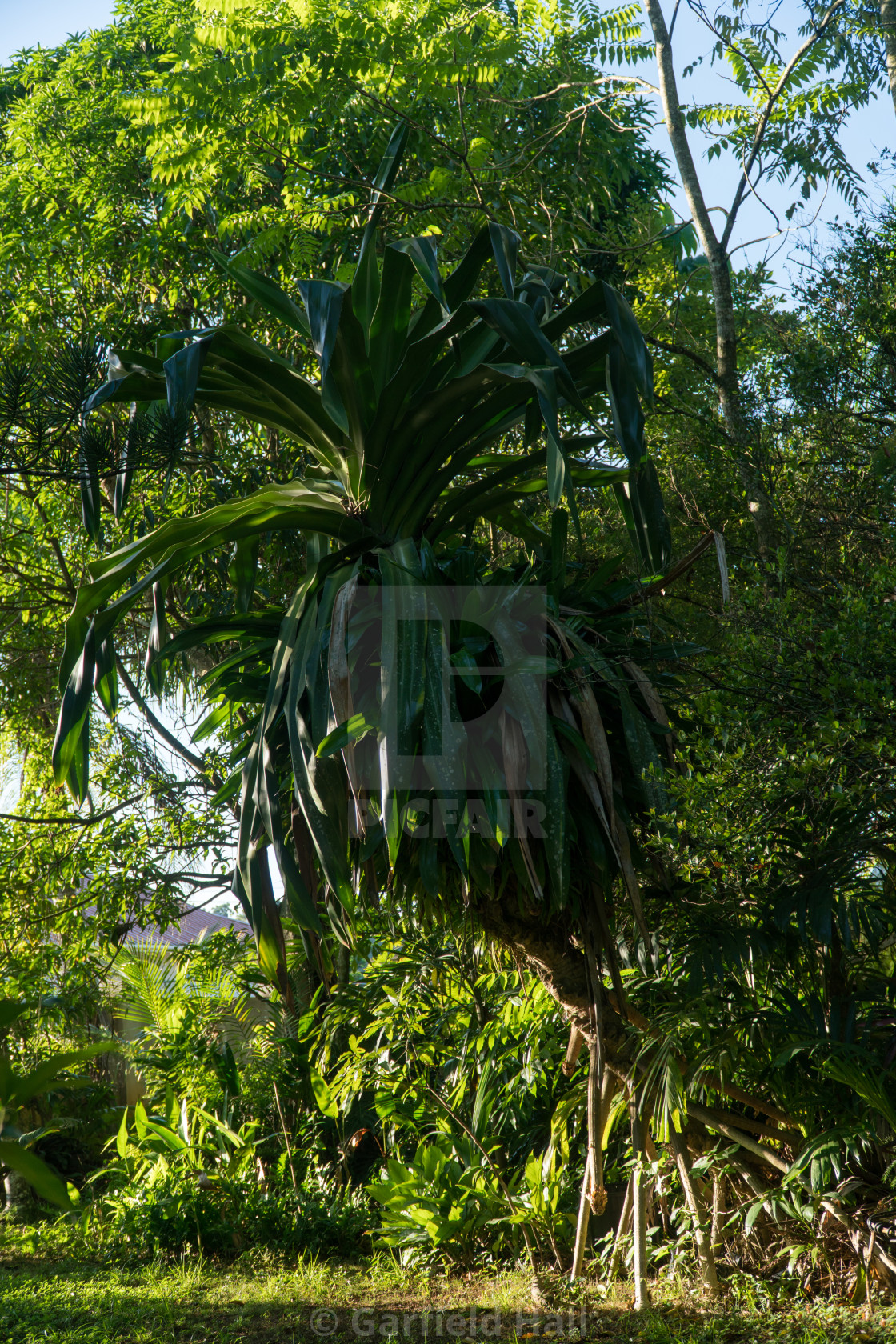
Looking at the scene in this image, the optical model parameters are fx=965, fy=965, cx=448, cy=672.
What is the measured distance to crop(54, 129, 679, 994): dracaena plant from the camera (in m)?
2.72

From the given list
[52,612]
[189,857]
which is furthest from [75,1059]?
[52,612]

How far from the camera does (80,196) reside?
579cm

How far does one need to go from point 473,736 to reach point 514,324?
117 cm

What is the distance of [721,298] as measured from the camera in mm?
3973

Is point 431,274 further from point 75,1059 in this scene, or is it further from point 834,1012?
point 834,1012

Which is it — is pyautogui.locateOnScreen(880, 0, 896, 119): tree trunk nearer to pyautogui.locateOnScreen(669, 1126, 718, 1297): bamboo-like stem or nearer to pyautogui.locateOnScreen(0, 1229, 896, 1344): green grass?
pyautogui.locateOnScreen(669, 1126, 718, 1297): bamboo-like stem

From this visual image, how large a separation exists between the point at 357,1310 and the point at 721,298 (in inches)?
176

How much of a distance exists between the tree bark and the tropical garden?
2 cm

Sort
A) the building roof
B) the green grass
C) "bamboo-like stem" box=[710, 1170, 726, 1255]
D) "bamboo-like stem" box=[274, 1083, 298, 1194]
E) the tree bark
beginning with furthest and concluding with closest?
the building roof → "bamboo-like stem" box=[274, 1083, 298, 1194] → the tree bark → "bamboo-like stem" box=[710, 1170, 726, 1255] → the green grass

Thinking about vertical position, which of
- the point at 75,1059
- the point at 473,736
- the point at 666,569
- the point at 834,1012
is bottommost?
the point at 834,1012

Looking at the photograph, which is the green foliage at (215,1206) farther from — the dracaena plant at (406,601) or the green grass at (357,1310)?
the dracaena plant at (406,601)

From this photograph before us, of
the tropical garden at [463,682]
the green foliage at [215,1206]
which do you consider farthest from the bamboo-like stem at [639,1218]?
the green foliage at [215,1206]

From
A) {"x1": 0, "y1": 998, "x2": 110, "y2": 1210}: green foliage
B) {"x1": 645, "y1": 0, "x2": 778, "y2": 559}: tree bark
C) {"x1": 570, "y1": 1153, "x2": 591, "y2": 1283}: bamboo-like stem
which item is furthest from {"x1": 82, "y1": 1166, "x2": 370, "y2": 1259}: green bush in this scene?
{"x1": 0, "y1": 998, "x2": 110, "y2": 1210}: green foliage

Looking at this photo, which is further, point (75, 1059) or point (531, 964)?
point (531, 964)
